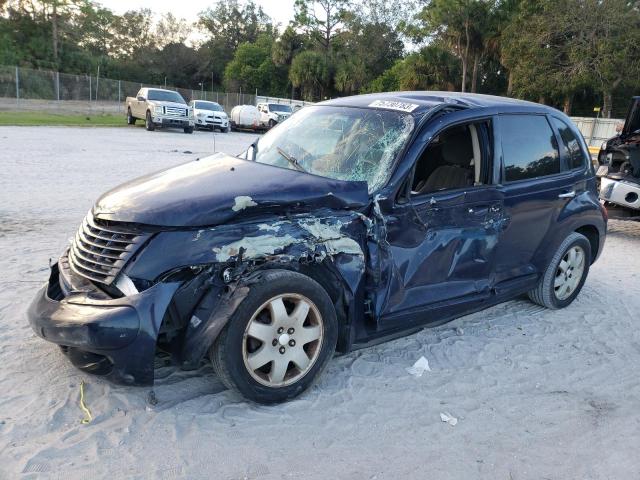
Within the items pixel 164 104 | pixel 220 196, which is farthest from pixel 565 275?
pixel 164 104

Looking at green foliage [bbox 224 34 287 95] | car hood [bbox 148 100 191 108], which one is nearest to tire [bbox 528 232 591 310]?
car hood [bbox 148 100 191 108]

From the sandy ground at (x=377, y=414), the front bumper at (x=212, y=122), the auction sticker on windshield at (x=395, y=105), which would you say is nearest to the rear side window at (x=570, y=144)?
the sandy ground at (x=377, y=414)

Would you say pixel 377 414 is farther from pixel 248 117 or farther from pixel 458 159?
pixel 248 117

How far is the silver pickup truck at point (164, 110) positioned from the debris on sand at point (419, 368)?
76.7ft

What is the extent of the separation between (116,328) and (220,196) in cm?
92

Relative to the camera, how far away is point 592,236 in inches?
218

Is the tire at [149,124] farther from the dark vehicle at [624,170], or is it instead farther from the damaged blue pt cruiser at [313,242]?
the damaged blue pt cruiser at [313,242]

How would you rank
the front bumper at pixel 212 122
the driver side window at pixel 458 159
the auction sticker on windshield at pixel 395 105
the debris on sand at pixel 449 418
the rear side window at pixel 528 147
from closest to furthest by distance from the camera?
1. the debris on sand at pixel 449 418
2. the auction sticker on windshield at pixel 395 105
3. the driver side window at pixel 458 159
4. the rear side window at pixel 528 147
5. the front bumper at pixel 212 122

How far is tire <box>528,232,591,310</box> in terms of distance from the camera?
5.12m

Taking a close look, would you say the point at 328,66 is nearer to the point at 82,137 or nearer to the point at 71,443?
the point at 82,137

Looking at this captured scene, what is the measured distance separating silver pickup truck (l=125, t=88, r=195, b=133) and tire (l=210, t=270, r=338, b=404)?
23.7 meters

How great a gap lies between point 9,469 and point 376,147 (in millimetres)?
2850

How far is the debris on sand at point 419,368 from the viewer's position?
3.95 metres

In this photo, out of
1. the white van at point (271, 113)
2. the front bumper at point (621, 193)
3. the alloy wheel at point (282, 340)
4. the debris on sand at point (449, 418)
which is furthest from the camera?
the white van at point (271, 113)
